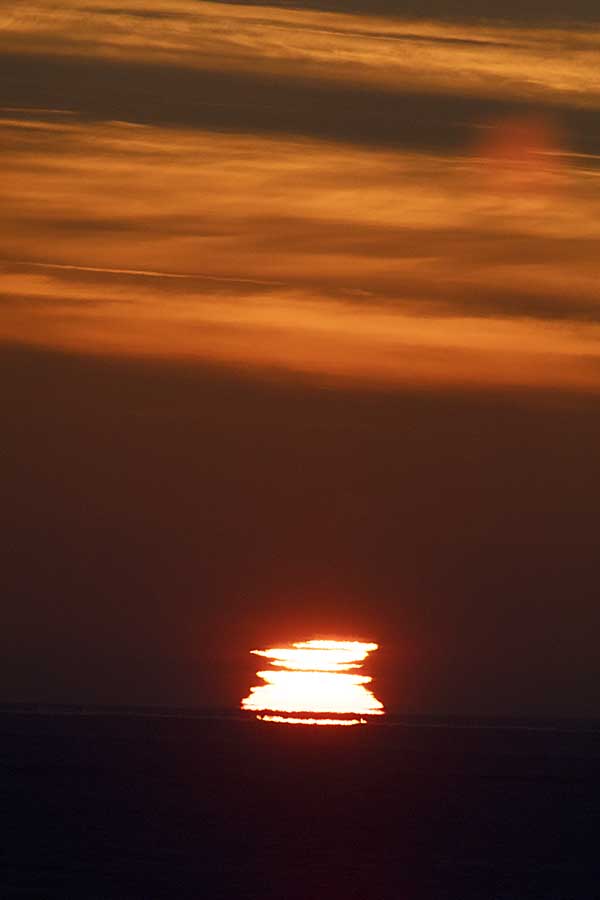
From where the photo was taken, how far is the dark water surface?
75125mm

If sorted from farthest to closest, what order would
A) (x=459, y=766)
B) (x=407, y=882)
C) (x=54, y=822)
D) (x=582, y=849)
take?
1. (x=459, y=766)
2. (x=54, y=822)
3. (x=582, y=849)
4. (x=407, y=882)

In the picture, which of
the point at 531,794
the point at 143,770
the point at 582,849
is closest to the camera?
the point at 582,849

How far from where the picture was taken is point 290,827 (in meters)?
95.7

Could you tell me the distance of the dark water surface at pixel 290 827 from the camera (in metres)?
75.1

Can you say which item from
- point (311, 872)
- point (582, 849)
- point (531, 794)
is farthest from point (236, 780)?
point (311, 872)

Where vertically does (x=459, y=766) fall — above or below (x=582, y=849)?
above

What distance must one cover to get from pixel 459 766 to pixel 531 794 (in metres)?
35.4

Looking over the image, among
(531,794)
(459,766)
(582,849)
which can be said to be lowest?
(582,849)

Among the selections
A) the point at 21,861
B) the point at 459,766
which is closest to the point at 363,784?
the point at 459,766

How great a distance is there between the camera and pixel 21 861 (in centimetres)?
8006

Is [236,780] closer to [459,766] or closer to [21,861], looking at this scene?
[459,766]

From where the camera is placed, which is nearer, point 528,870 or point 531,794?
point 528,870

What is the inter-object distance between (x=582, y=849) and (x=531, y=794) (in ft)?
117

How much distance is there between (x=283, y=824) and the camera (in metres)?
97.4
